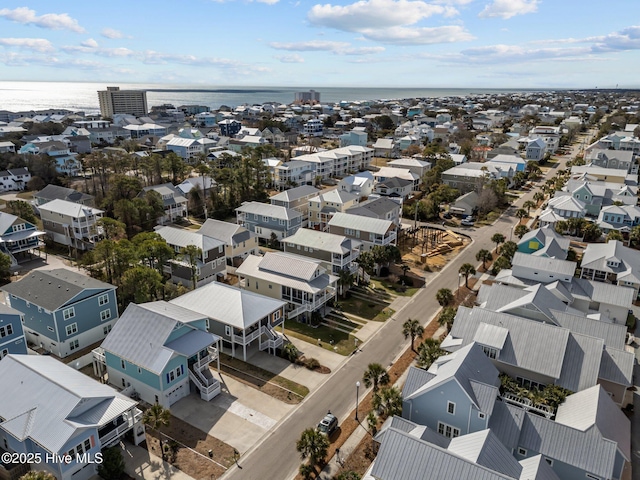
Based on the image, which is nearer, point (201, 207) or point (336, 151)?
point (201, 207)

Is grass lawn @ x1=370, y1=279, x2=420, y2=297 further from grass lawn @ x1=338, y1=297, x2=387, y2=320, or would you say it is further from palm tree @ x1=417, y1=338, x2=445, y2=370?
palm tree @ x1=417, y1=338, x2=445, y2=370

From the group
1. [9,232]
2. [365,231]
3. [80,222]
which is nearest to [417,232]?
[365,231]

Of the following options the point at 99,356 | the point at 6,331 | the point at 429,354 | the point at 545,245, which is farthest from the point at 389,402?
the point at 545,245

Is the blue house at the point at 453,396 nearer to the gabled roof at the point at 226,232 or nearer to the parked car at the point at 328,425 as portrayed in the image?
the parked car at the point at 328,425

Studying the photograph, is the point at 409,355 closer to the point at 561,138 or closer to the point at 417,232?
the point at 417,232

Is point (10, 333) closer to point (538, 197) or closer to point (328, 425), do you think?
point (328, 425)

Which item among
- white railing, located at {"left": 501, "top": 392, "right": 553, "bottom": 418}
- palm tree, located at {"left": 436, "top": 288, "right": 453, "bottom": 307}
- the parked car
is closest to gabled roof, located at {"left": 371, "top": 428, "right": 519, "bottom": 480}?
the parked car

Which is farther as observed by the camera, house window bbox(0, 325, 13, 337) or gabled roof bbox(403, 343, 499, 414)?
house window bbox(0, 325, 13, 337)
